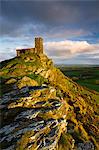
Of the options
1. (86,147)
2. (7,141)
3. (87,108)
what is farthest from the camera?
(87,108)

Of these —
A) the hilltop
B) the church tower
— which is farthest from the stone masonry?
the hilltop

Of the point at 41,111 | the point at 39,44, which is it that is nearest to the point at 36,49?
the point at 39,44

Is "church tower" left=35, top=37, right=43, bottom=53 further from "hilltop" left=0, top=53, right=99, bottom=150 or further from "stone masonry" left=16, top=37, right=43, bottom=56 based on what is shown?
"hilltop" left=0, top=53, right=99, bottom=150

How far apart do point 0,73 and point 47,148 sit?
857 inches

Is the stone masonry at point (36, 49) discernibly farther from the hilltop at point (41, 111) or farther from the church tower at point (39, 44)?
the hilltop at point (41, 111)

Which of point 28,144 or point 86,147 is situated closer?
point 28,144

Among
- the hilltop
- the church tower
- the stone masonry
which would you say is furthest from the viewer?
the church tower

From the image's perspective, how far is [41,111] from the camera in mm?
31250

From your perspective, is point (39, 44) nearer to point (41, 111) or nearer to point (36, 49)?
point (36, 49)

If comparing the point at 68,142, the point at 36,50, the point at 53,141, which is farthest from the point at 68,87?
the point at 53,141

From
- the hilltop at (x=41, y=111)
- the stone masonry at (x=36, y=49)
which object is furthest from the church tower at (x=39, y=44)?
the hilltop at (x=41, y=111)

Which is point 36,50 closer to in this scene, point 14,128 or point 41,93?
point 41,93

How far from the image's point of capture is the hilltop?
89.4 ft

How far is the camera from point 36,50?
57.6 metres
